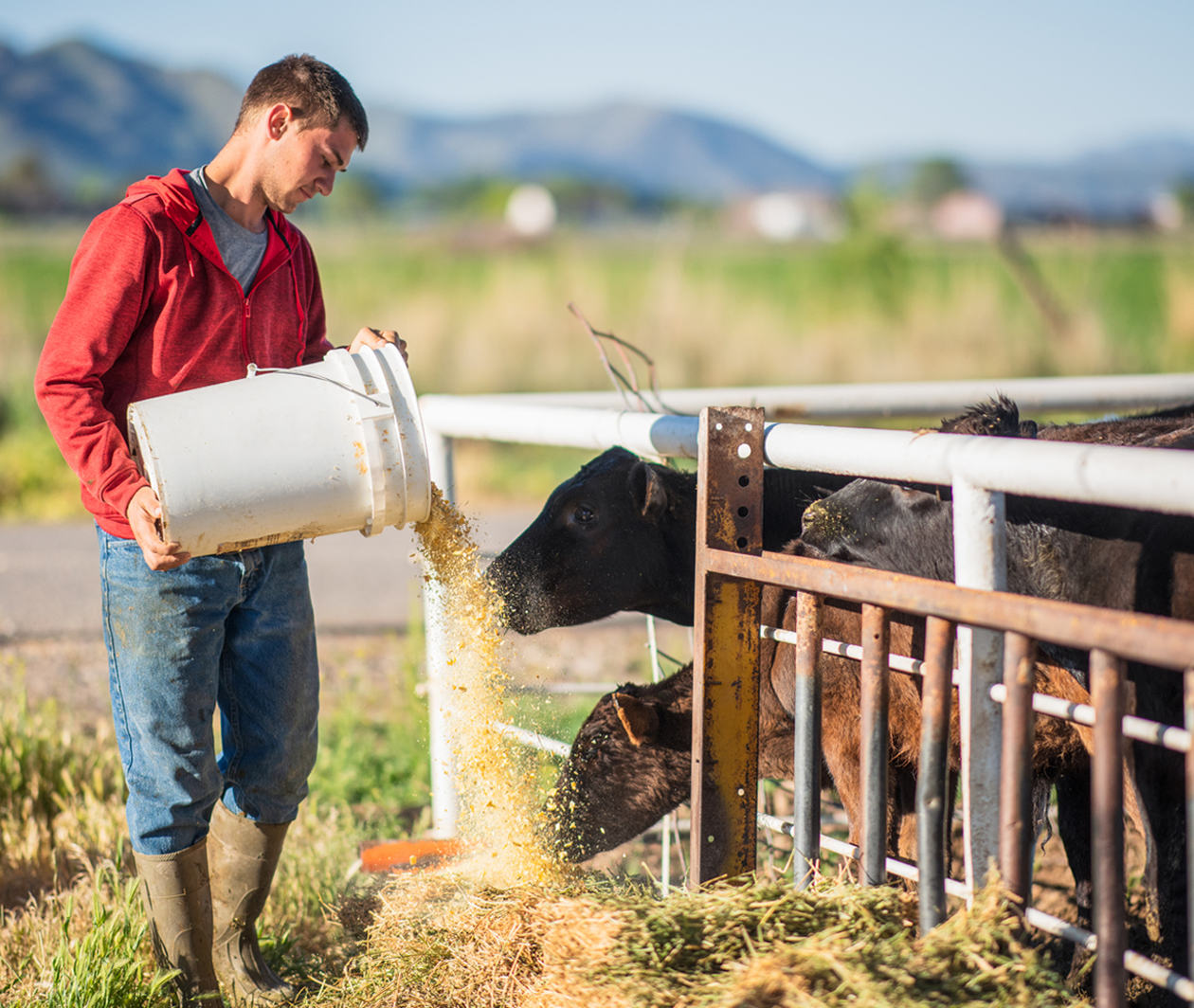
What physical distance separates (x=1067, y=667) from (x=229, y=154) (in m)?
2.17

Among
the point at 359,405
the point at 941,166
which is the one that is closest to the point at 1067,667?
the point at 359,405

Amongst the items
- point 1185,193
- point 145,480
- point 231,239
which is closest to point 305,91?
point 231,239

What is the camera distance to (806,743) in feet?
7.36

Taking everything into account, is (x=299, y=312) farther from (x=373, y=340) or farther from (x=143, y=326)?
(x=143, y=326)

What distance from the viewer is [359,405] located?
2.50 meters

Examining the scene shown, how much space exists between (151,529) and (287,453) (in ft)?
1.01

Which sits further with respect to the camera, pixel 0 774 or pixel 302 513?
pixel 0 774

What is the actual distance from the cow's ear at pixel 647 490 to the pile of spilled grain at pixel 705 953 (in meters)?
1.30

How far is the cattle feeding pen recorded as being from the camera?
65.4 inches

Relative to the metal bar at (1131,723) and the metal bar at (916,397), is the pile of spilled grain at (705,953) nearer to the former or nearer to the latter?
the metal bar at (1131,723)

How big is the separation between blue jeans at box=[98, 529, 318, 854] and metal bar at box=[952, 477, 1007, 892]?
1584mm

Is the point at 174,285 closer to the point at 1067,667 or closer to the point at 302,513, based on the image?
the point at 302,513

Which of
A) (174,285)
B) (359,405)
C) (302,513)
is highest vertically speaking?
(174,285)

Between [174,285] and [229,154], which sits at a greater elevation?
[229,154]
